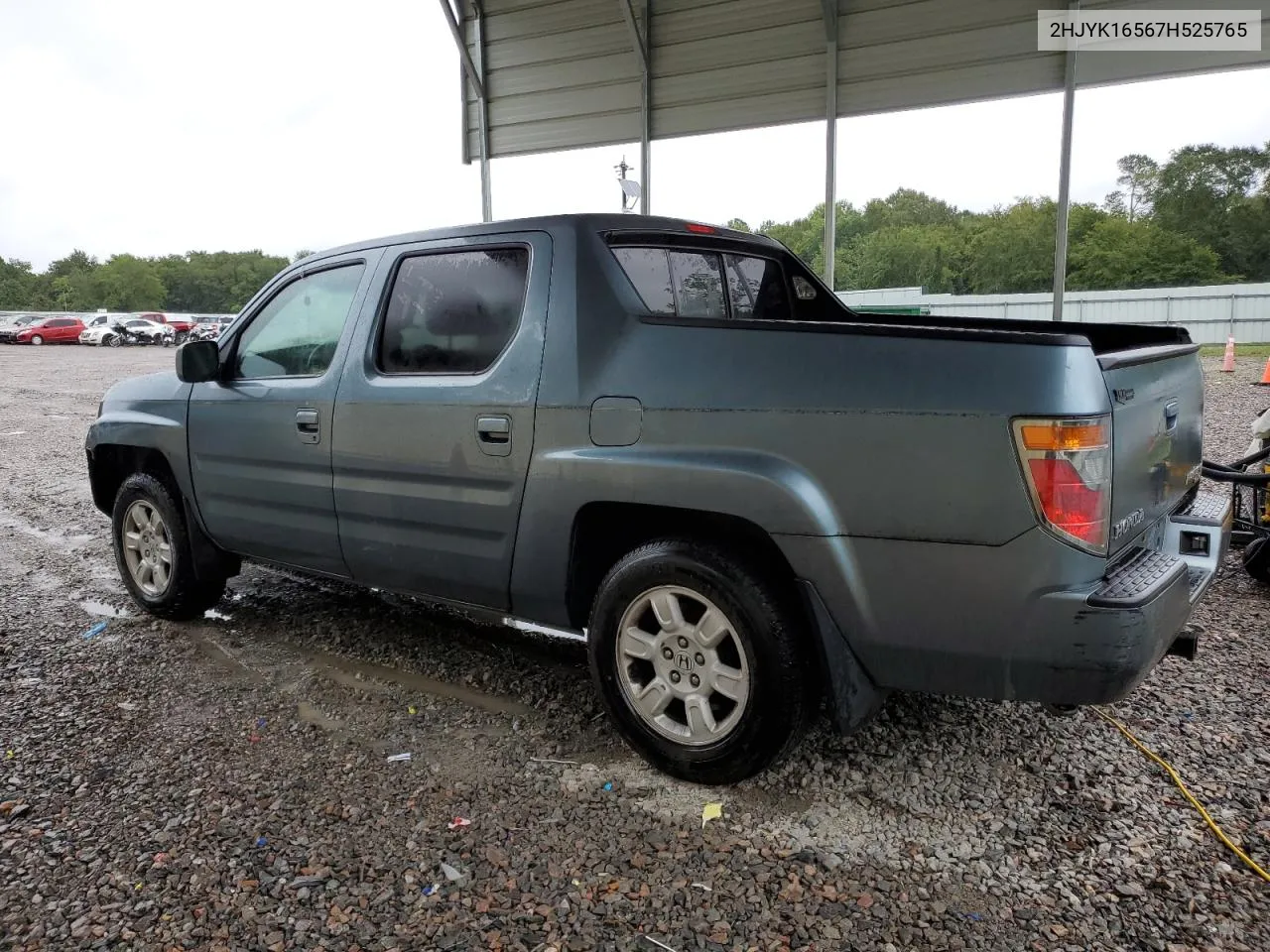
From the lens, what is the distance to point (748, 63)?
12.3 metres

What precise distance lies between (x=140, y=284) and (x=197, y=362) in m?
88.9

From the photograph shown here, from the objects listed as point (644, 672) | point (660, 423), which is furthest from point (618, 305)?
point (644, 672)

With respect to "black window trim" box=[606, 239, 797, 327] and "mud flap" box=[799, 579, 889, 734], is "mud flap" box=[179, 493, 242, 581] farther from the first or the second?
"mud flap" box=[799, 579, 889, 734]

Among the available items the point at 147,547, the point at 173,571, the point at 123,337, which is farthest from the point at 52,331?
the point at 173,571

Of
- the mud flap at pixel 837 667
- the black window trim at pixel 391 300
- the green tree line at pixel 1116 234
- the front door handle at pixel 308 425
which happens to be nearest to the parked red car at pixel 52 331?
the green tree line at pixel 1116 234

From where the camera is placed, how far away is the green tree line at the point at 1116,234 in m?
17.9

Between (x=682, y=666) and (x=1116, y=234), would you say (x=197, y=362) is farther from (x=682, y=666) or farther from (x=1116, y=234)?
(x=1116, y=234)

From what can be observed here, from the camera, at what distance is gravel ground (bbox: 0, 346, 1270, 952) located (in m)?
2.26

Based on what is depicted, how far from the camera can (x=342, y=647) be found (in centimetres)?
427

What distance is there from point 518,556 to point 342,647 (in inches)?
60.6

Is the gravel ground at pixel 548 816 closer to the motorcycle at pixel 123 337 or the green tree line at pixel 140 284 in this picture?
the motorcycle at pixel 123 337

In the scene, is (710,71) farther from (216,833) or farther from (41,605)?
(216,833)

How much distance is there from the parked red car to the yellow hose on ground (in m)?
49.6

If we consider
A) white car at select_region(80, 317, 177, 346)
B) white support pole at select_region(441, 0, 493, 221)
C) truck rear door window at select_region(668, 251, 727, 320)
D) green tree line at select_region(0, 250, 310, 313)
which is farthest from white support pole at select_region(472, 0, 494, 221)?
green tree line at select_region(0, 250, 310, 313)
